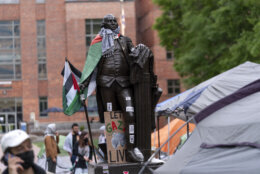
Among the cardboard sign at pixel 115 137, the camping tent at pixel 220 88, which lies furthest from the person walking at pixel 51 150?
the cardboard sign at pixel 115 137

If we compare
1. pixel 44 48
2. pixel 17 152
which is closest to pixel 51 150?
pixel 17 152

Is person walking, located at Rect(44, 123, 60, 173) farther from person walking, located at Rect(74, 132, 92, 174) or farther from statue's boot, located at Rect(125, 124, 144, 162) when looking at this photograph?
statue's boot, located at Rect(125, 124, 144, 162)

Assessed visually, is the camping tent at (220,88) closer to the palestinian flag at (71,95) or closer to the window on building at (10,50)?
the palestinian flag at (71,95)

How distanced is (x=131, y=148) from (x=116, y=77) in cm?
103

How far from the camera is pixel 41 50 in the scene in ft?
204

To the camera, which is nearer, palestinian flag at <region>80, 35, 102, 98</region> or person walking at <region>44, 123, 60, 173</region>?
palestinian flag at <region>80, 35, 102, 98</region>

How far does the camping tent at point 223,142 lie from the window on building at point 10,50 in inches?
2266

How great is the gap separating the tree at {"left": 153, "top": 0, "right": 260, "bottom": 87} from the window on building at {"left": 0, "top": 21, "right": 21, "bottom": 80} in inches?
1301

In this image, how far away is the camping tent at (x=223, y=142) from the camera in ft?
18.1

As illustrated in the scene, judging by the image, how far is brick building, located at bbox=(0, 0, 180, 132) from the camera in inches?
2420

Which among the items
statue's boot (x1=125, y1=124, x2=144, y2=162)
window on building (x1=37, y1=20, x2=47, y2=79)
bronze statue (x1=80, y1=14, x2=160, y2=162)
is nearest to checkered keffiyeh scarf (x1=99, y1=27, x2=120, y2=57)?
bronze statue (x1=80, y1=14, x2=160, y2=162)

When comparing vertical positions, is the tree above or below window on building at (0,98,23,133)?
above

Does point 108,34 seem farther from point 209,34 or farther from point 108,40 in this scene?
point 209,34

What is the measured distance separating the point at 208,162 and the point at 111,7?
2219 inches
